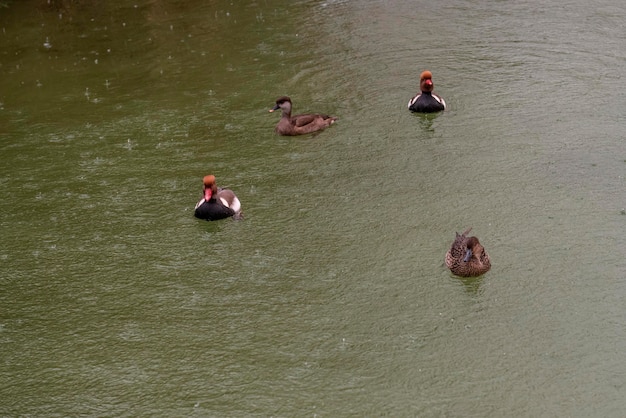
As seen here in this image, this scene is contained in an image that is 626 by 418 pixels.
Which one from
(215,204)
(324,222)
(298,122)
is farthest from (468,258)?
(298,122)

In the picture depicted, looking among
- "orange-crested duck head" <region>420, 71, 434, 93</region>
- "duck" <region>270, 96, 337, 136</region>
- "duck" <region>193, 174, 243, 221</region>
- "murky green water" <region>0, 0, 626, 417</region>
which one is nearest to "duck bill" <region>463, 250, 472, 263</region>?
"murky green water" <region>0, 0, 626, 417</region>

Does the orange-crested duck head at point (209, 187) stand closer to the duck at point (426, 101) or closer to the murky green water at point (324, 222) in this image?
the murky green water at point (324, 222)

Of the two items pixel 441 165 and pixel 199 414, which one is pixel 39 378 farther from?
pixel 441 165

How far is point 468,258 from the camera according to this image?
500cm

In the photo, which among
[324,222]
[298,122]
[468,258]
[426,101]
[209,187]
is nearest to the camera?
[468,258]

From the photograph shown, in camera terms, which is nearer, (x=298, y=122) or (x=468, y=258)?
(x=468, y=258)

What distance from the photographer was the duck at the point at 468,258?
5.01 meters

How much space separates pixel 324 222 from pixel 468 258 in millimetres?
1179

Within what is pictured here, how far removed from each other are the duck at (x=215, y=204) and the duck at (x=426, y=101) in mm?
2053

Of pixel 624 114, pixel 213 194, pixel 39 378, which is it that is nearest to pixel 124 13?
pixel 213 194

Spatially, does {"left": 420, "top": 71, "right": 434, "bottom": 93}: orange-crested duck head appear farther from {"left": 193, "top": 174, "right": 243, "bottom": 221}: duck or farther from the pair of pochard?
{"left": 193, "top": 174, "right": 243, "bottom": 221}: duck

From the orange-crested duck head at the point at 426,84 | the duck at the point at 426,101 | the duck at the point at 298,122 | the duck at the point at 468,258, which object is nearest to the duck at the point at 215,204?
the duck at the point at 298,122

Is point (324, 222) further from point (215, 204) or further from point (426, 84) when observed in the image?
point (426, 84)

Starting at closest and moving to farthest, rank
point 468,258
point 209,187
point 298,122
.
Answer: point 468,258 < point 209,187 < point 298,122
